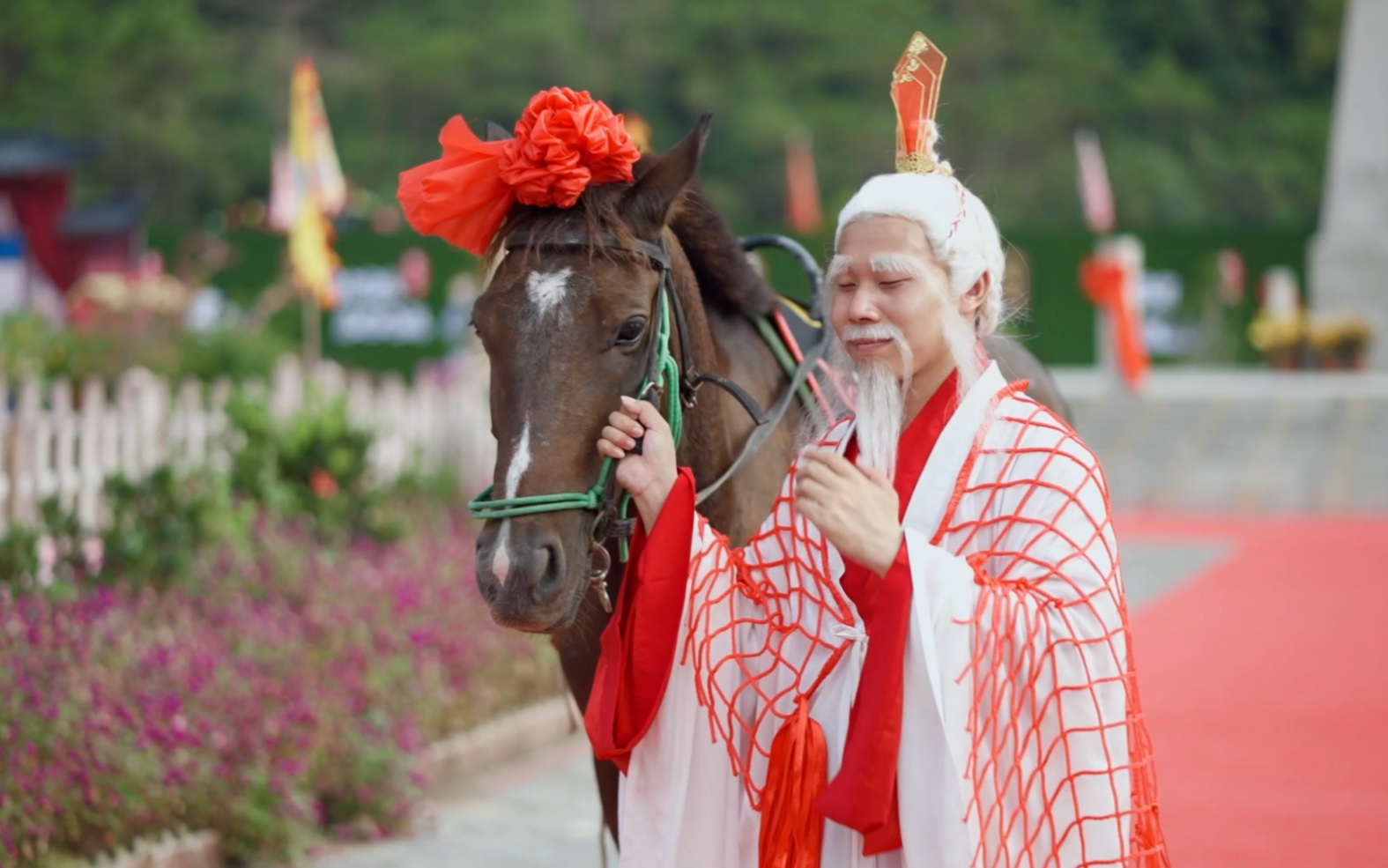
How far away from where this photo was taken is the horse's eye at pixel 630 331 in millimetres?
2814

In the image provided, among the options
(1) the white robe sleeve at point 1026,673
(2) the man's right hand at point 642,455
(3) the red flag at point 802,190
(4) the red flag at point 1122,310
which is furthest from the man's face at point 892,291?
(3) the red flag at point 802,190

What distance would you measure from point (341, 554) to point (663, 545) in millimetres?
5715

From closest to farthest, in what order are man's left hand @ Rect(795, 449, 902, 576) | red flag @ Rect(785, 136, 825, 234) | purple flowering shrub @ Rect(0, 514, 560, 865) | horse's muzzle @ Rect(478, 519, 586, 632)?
man's left hand @ Rect(795, 449, 902, 576) < horse's muzzle @ Rect(478, 519, 586, 632) < purple flowering shrub @ Rect(0, 514, 560, 865) < red flag @ Rect(785, 136, 825, 234)

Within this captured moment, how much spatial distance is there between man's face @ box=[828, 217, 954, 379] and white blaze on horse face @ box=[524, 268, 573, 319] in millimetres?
473

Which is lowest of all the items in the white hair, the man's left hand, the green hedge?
the man's left hand

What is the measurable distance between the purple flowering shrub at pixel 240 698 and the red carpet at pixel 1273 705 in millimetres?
2985

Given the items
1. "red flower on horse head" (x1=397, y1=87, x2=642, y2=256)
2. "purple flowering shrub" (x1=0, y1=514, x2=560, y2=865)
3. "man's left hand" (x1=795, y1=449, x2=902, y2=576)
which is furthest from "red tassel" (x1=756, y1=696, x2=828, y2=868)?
"purple flowering shrub" (x1=0, y1=514, x2=560, y2=865)

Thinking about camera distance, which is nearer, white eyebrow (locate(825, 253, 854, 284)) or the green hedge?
white eyebrow (locate(825, 253, 854, 284))

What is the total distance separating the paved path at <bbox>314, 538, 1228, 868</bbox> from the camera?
575 cm

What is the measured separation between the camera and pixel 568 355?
2732 mm

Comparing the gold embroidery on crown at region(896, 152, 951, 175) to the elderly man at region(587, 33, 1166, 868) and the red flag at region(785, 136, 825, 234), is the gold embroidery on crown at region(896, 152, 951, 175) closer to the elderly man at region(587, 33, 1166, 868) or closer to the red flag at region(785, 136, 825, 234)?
the elderly man at region(587, 33, 1166, 868)

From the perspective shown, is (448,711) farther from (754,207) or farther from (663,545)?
(754,207)

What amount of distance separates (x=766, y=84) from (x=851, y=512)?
3479 cm
